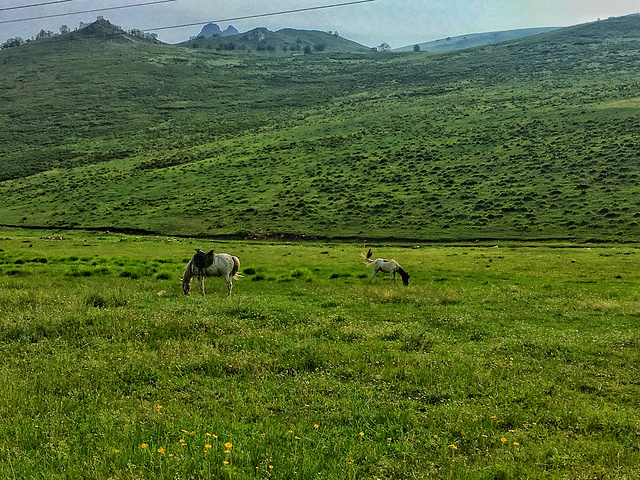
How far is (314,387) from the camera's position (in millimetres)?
8703

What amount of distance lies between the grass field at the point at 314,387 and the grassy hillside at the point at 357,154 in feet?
140

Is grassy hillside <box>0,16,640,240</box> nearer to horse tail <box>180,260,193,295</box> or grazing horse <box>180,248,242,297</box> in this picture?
grazing horse <box>180,248,242,297</box>

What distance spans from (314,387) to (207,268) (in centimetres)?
1295

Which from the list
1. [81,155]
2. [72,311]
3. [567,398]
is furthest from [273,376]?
[81,155]

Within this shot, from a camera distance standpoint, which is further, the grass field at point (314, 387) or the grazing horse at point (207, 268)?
the grazing horse at point (207, 268)

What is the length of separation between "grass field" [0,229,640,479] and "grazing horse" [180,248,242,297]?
2.50 metres

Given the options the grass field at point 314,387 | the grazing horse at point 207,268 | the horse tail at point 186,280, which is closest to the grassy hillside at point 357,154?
the grazing horse at point 207,268

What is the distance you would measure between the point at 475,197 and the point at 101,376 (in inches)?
2587

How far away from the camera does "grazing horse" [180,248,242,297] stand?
20000 millimetres

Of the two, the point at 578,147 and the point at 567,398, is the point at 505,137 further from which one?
the point at 567,398

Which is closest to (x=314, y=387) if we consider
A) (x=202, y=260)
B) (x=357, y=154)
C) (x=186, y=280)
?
(x=202, y=260)

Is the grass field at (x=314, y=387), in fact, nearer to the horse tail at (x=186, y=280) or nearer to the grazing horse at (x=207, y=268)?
the horse tail at (x=186, y=280)

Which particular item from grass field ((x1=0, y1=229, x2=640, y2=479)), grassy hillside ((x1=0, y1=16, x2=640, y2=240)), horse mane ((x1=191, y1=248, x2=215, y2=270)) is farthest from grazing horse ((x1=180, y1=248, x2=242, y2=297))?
grassy hillside ((x1=0, y1=16, x2=640, y2=240))

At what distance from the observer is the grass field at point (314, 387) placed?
20.0ft
